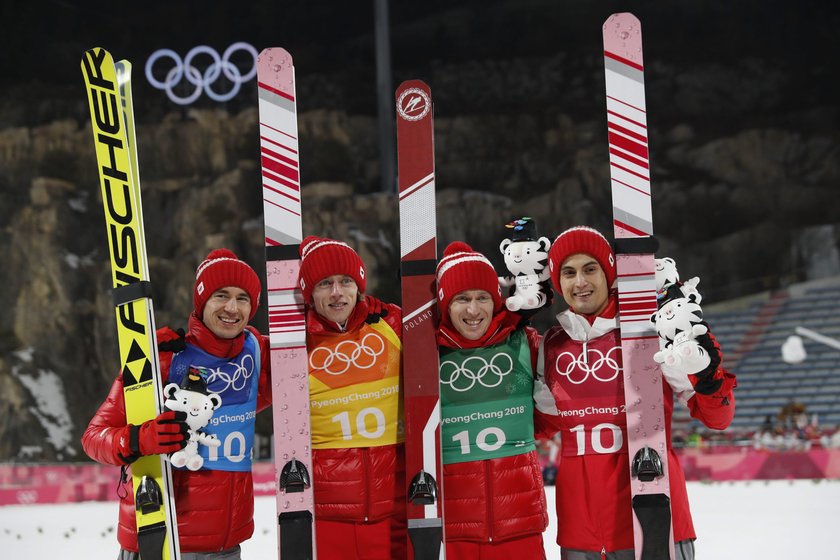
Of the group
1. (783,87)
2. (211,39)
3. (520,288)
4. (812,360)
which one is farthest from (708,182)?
(520,288)

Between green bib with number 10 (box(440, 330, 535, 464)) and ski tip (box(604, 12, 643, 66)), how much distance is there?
1.02 m

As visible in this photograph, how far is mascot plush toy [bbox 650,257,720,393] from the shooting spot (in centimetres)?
277

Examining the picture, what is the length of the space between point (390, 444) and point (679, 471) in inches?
37.4

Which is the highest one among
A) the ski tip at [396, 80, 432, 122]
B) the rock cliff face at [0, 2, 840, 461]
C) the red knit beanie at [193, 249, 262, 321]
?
the rock cliff face at [0, 2, 840, 461]

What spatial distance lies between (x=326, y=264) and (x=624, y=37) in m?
1.26

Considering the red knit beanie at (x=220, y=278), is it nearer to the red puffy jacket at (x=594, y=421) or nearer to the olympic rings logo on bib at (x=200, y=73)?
the red puffy jacket at (x=594, y=421)

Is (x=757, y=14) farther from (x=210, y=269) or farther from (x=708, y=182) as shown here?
(x=210, y=269)

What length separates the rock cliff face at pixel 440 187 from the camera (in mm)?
18766

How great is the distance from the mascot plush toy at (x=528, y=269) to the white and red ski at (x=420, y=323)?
0.27m

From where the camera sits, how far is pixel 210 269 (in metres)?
3.27

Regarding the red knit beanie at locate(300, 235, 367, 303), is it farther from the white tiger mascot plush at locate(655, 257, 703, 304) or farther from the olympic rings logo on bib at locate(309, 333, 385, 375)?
the white tiger mascot plush at locate(655, 257, 703, 304)

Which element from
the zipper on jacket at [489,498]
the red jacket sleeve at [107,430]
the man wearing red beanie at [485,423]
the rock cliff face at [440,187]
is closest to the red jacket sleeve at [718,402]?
the man wearing red beanie at [485,423]

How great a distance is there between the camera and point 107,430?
10.5ft

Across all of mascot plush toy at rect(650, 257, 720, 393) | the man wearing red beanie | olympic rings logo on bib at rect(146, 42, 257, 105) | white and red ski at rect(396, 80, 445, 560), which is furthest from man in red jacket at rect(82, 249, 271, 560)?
olympic rings logo on bib at rect(146, 42, 257, 105)
